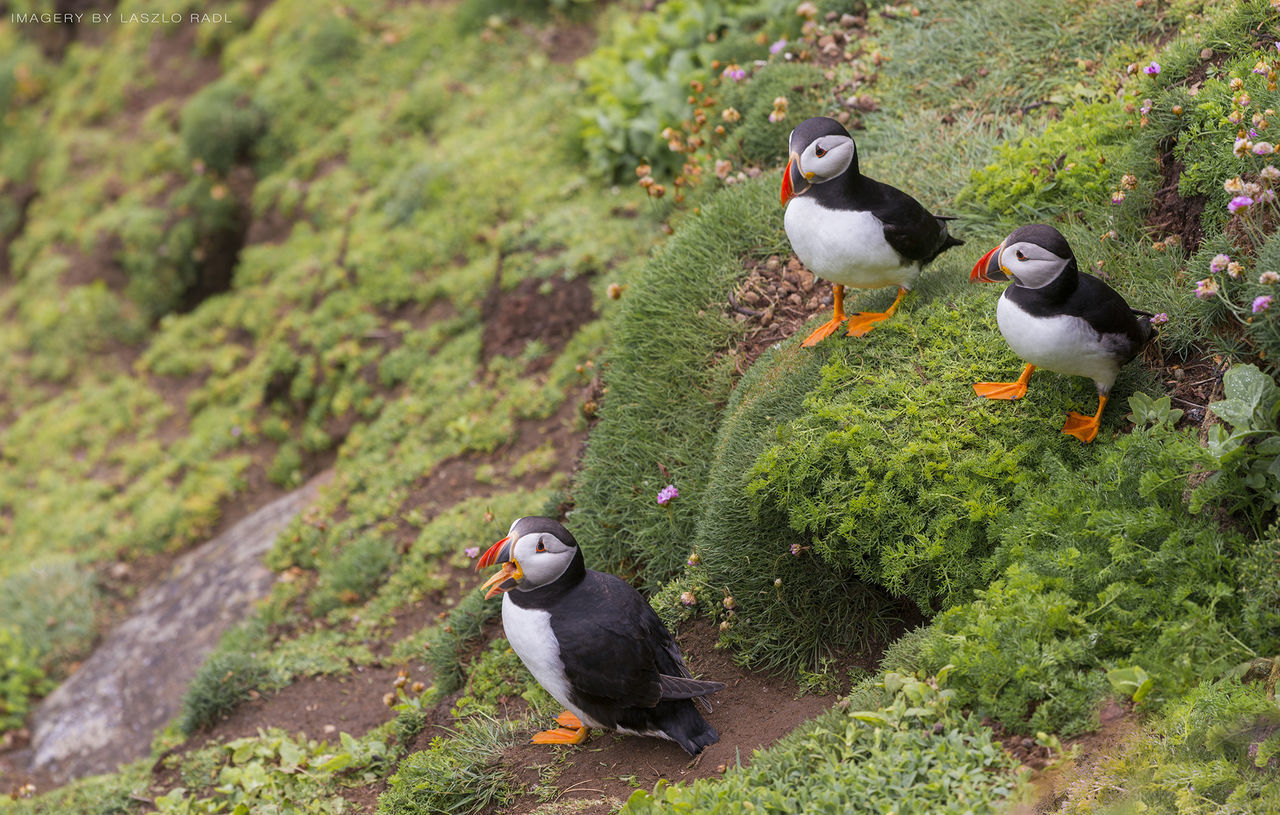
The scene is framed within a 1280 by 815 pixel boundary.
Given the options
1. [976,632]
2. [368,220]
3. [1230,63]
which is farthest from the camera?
[368,220]

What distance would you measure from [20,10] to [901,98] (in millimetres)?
14434

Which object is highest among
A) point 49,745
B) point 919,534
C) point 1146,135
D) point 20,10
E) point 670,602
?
point 20,10

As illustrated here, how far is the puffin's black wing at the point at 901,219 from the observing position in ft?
13.9

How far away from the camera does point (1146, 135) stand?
4641 millimetres

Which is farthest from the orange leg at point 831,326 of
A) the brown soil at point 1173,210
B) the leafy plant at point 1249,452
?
the leafy plant at point 1249,452

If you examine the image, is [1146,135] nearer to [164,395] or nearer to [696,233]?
[696,233]

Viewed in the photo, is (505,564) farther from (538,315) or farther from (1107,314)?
(538,315)

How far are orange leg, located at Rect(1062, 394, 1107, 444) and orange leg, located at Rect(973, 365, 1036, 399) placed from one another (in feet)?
0.68

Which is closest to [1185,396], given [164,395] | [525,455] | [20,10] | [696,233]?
[696,233]

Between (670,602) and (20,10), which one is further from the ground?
(20,10)

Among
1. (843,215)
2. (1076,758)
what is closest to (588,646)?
(1076,758)

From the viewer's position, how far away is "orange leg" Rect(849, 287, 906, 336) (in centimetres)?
459

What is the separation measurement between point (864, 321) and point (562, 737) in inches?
91.6

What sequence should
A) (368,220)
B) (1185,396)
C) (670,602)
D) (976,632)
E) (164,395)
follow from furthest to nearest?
(164,395), (368,220), (670,602), (1185,396), (976,632)
